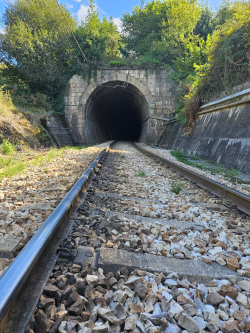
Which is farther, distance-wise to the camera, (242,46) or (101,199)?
(242,46)

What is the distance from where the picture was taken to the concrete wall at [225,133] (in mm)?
5989

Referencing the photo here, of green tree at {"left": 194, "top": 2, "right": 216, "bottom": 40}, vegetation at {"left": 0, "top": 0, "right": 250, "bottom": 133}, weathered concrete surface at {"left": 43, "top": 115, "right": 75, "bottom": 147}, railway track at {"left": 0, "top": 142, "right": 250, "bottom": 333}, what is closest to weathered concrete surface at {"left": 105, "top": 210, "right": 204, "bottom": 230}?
railway track at {"left": 0, "top": 142, "right": 250, "bottom": 333}

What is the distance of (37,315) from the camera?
3.36 ft

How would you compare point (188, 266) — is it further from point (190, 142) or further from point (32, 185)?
point (190, 142)

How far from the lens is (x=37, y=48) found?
16.0 metres

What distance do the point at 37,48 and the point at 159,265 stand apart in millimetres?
19227

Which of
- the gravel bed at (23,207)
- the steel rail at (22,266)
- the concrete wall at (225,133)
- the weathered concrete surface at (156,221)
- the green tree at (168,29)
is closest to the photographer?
the steel rail at (22,266)

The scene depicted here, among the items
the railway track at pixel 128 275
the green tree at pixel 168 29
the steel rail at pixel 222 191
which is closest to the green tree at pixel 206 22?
the green tree at pixel 168 29

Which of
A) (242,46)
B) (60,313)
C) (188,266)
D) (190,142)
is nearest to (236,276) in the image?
(188,266)

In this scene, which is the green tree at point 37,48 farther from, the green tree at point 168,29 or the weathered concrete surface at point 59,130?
the green tree at point 168,29

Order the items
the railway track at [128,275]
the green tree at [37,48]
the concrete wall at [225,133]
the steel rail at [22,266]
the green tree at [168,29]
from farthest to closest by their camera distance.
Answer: the green tree at [168,29], the green tree at [37,48], the concrete wall at [225,133], the railway track at [128,275], the steel rail at [22,266]

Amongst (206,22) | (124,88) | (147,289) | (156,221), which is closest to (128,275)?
(147,289)

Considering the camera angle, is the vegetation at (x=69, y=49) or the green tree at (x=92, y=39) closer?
the vegetation at (x=69, y=49)

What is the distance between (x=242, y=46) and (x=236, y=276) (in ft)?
32.9
